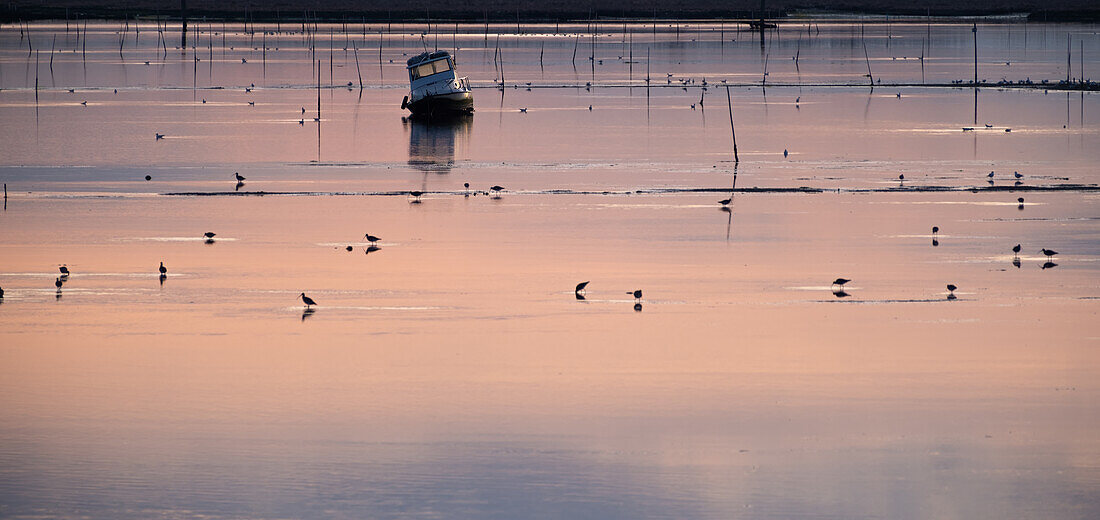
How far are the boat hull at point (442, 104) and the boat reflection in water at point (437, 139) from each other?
24cm

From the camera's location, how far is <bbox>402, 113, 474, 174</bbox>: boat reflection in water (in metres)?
32.3

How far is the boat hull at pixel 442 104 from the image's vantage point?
45.0 meters

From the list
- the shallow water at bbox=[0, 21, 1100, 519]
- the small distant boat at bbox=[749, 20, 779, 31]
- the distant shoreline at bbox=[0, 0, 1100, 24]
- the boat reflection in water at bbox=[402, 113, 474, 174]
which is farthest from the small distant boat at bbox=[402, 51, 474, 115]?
the distant shoreline at bbox=[0, 0, 1100, 24]

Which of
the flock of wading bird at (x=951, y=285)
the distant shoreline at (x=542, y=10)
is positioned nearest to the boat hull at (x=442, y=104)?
the flock of wading bird at (x=951, y=285)

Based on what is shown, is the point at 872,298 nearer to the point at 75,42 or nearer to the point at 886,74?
the point at 886,74

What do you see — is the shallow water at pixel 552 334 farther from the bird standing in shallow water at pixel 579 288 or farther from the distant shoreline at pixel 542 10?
the distant shoreline at pixel 542 10

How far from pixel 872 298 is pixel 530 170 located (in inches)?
580

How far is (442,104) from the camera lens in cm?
4519

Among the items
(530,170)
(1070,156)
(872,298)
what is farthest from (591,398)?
(1070,156)

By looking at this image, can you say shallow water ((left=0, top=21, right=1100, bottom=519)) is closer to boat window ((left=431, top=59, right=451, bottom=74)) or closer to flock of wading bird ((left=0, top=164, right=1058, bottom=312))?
flock of wading bird ((left=0, top=164, right=1058, bottom=312))

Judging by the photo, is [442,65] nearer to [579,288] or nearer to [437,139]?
[437,139]

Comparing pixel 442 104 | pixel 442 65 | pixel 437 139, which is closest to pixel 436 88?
pixel 442 104

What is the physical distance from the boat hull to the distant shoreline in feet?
258

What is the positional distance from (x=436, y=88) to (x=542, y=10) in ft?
325
